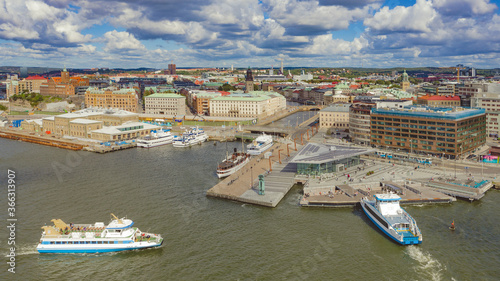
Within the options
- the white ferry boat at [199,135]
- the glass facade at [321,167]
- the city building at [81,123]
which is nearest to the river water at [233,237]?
the glass facade at [321,167]

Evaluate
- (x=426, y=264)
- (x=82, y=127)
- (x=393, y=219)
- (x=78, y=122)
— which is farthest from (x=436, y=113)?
(x=78, y=122)

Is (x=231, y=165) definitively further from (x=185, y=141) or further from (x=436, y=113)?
(x=436, y=113)

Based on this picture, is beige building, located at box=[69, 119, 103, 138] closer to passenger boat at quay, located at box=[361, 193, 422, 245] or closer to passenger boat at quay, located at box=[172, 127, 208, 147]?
passenger boat at quay, located at box=[172, 127, 208, 147]

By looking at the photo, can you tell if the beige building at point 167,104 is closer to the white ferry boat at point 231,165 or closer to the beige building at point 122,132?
the beige building at point 122,132

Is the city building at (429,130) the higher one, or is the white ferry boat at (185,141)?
the city building at (429,130)

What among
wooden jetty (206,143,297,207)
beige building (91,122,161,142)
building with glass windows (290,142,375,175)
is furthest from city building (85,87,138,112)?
building with glass windows (290,142,375,175)

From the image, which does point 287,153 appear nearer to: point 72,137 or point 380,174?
point 380,174
